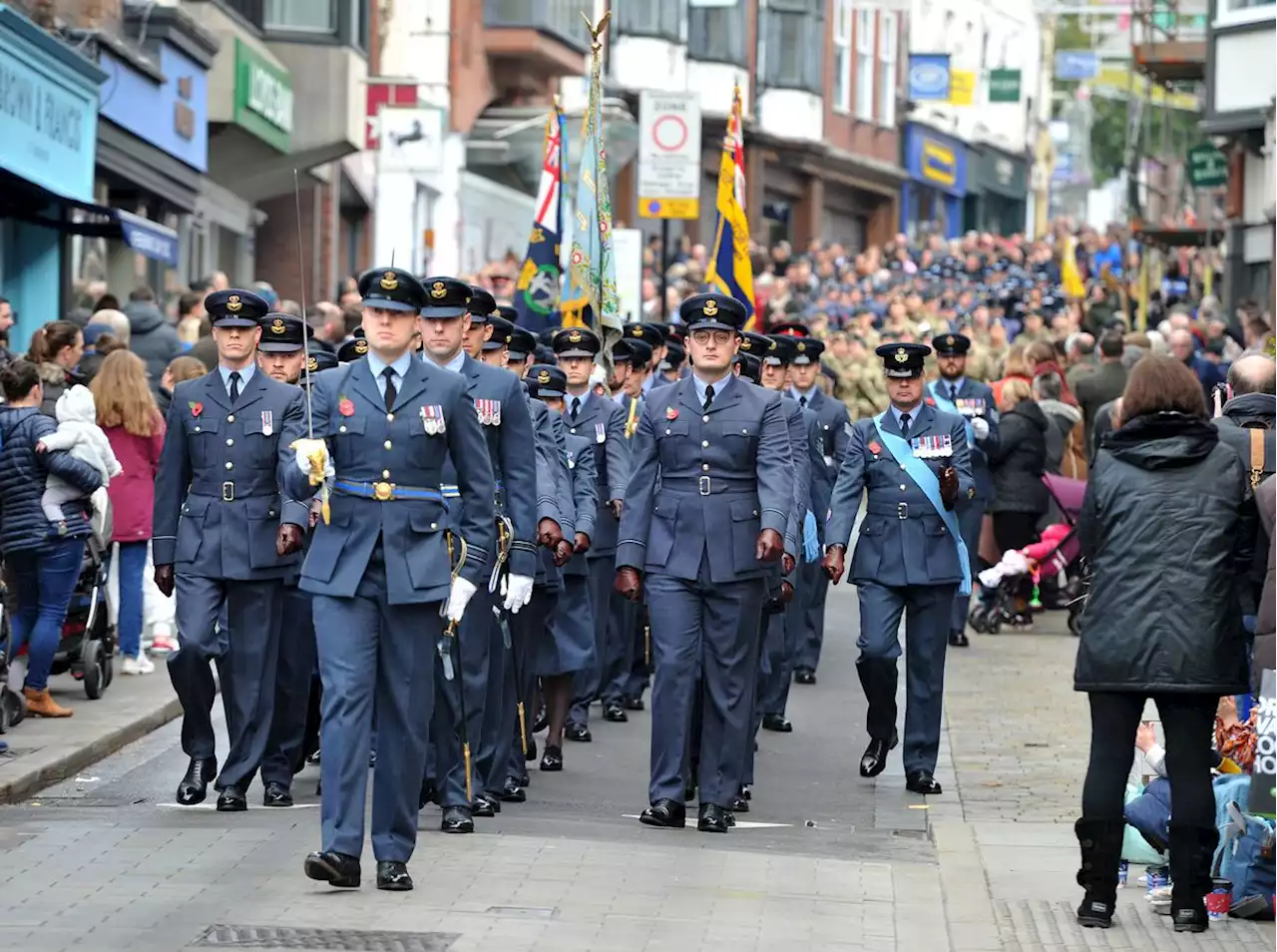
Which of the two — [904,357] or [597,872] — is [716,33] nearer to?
[904,357]

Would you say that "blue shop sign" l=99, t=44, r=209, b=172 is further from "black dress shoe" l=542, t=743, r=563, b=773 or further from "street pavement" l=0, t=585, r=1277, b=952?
"black dress shoe" l=542, t=743, r=563, b=773

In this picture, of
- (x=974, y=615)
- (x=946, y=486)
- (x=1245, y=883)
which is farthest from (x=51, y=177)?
(x=1245, y=883)

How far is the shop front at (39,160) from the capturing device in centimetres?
2062

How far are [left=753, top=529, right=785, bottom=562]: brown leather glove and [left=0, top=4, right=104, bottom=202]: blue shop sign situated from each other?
10325mm

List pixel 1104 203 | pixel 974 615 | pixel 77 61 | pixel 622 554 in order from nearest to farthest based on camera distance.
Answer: pixel 622 554
pixel 974 615
pixel 77 61
pixel 1104 203

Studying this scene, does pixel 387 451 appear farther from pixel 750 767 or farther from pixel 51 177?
pixel 51 177

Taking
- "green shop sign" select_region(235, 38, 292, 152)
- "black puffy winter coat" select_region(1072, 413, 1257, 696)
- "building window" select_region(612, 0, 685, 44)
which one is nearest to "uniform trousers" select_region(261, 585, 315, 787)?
"black puffy winter coat" select_region(1072, 413, 1257, 696)

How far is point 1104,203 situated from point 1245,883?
71.6 m

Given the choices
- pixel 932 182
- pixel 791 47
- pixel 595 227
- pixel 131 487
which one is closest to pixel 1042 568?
pixel 595 227

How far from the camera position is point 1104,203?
79.5m

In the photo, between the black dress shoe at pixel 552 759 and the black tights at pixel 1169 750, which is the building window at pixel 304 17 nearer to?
the black dress shoe at pixel 552 759

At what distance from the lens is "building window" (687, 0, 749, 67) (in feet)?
174

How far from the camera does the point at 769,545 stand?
11188 millimetres

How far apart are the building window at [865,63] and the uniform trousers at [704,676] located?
50812mm
